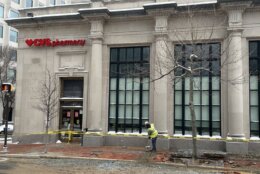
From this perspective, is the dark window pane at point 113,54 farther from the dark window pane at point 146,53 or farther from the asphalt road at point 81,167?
the asphalt road at point 81,167

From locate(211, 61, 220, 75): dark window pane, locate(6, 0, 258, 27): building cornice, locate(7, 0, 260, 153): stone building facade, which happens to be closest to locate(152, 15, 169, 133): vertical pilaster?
locate(7, 0, 260, 153): stone building facade

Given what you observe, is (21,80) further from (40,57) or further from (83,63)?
(83,63)

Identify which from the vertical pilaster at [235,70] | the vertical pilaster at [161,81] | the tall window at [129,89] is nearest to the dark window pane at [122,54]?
the tall window at [129,89]

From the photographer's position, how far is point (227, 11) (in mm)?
18172

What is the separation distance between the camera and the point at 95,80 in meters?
20.2

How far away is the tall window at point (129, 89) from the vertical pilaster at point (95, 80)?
3.08ft

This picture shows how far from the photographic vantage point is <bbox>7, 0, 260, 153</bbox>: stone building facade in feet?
59.1

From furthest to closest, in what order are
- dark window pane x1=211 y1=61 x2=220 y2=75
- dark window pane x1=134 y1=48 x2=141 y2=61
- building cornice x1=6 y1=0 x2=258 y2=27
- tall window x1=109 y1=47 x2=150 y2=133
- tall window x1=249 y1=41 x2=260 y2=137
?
dark window pane x1=134 y1=48 x2=141 y2=61 → tall window x1=109 y1=47 x2=150 y2=133 → dark window pane x1=211 y1=61 x2=220 y2=75 → tall window x1=249 y1=41 x2=260 y2=137 → building cornice x1=6 y1=0 x2=258 y2=27

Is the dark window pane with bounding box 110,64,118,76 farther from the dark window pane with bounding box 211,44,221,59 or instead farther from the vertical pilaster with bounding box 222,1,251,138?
the vertical pilaster with bounding box 222,1,251,138

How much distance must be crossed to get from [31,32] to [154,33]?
9.64 meters

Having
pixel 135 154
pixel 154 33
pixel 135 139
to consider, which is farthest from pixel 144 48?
pixel 135 154

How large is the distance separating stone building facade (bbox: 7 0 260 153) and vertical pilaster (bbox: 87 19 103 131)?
0.07 m

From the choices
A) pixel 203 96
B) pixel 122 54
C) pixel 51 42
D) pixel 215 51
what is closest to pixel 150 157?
pixel 203 96

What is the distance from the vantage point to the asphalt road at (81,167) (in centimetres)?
1191
